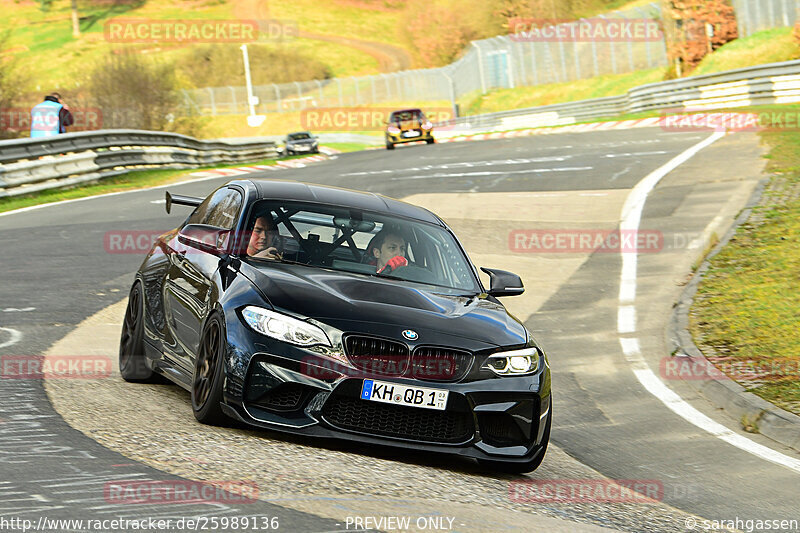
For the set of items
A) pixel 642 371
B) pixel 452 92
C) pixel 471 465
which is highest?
pixel 452 92

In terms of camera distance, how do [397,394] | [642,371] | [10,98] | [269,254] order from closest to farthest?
[397,394] < [269,254] < [642,371] < [10,98]

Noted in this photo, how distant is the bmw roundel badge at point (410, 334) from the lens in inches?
238

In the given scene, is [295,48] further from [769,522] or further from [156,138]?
[769,522]

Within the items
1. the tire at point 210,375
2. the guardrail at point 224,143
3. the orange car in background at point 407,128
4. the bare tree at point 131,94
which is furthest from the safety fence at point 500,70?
the tire at point 210,375

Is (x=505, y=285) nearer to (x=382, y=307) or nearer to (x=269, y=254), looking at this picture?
(x=382, y=307)

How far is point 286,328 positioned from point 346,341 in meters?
0.33

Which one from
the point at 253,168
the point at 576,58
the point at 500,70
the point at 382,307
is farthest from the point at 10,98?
the point at 500,70

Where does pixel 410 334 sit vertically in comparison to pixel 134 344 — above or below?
above

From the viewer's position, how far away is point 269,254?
23.3ft

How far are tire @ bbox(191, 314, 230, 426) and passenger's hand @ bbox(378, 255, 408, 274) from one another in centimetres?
131

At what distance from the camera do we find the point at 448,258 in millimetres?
7664

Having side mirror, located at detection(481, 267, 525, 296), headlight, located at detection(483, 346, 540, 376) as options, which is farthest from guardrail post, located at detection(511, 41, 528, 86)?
headlight, located at detection(483, 346, 540, 376)

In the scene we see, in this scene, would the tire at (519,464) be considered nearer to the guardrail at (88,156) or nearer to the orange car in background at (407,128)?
the guardrail at (88,156)

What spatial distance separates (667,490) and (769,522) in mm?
784
